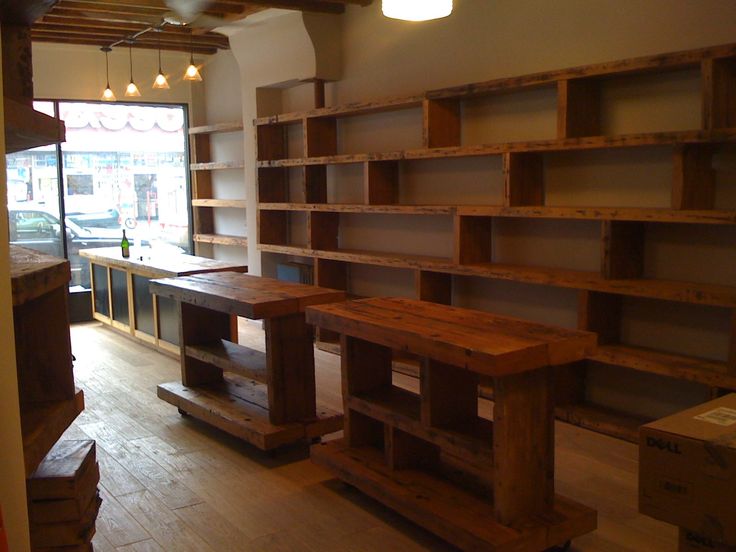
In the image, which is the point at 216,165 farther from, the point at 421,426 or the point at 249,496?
the point at 421,426

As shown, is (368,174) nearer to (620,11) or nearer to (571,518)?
(620,11)

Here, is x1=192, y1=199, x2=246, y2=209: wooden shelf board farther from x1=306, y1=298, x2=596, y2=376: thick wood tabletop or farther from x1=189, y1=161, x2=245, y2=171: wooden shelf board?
x1=306, y1=298, x2=596, y2=376: thick wood tabletop

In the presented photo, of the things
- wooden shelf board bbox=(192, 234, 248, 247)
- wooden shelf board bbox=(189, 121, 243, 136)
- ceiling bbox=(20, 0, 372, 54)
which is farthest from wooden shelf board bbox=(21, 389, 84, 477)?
wooden shelf board bbox=(189, 121, 243, 136)

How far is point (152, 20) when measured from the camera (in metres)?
6.25

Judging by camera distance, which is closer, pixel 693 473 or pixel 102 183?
pixel 693 473

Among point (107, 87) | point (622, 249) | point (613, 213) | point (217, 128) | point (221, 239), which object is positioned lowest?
point (221, 239)

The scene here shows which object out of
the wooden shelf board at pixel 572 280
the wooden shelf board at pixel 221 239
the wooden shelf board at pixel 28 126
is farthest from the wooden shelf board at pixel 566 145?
the wooden shelf board at pixel 28 126

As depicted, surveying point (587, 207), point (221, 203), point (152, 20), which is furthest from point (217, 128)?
point (587, 207)

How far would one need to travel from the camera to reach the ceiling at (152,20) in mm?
5609

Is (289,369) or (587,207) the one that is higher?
(587,207)

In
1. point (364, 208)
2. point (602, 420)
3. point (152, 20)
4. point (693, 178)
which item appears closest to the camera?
point (693, 178)

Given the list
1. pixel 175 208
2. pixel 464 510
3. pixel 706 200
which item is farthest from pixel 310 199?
pixel 464 510

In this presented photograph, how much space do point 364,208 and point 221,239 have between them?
9.24 feet

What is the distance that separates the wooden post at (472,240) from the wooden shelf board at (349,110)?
3.06 feet
